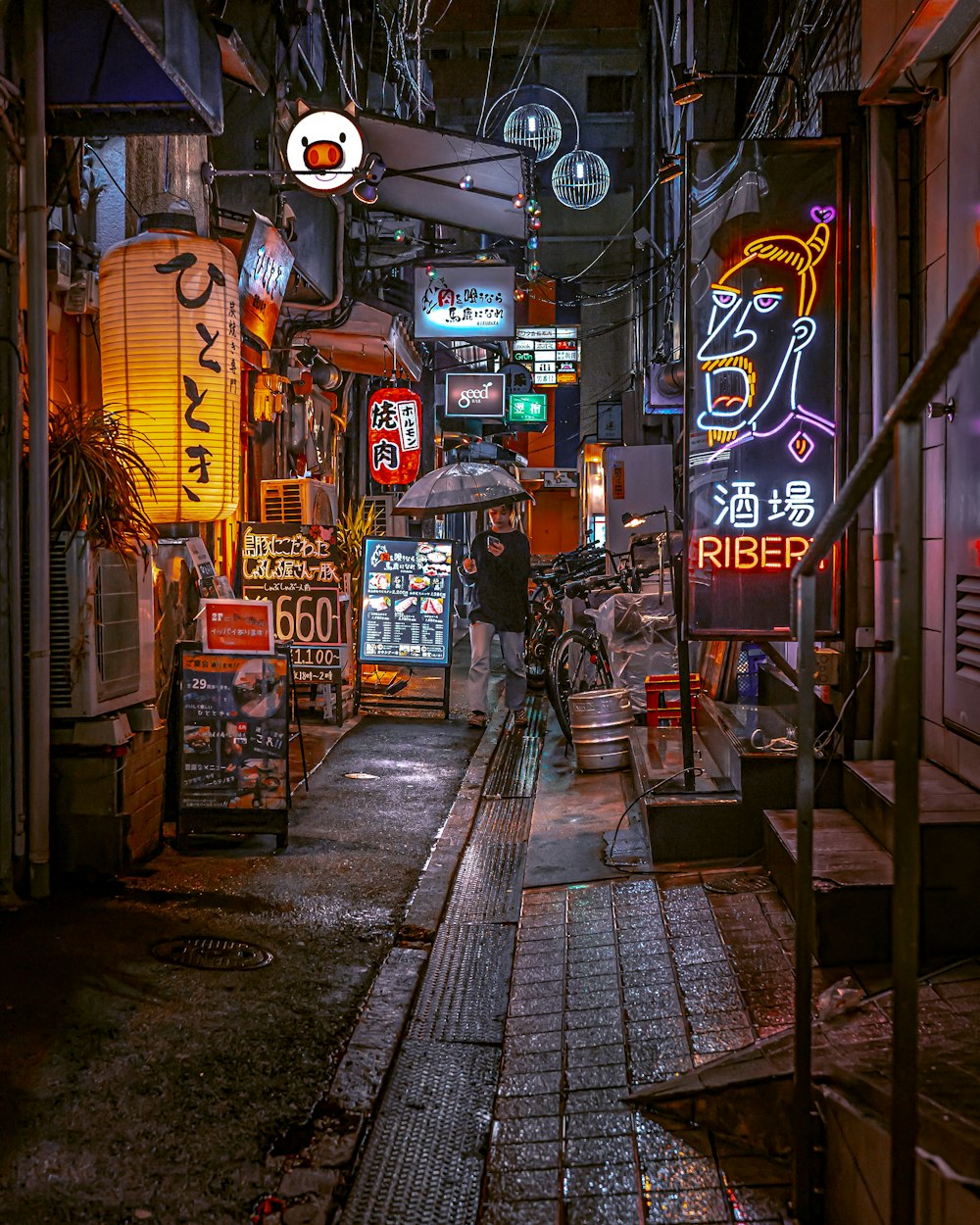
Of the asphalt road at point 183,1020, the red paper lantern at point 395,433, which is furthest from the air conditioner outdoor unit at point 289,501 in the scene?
the red paper lantern at point 395,433

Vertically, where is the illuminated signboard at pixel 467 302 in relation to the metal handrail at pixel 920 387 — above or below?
above

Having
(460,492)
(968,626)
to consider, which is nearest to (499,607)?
(460,492)

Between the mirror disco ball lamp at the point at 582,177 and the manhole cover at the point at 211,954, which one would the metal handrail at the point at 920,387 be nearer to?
the manhole cover at the point at 211,954

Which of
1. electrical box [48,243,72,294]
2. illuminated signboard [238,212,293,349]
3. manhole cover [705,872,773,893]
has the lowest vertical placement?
manhole cover [705,872,773,893]

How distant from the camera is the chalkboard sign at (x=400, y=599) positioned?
13.0m

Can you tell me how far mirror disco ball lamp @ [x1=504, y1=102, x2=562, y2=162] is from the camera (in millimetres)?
22016

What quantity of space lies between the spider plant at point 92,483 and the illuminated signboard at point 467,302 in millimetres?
13966

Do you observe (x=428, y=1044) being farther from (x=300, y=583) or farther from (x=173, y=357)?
(x=300, y=583)

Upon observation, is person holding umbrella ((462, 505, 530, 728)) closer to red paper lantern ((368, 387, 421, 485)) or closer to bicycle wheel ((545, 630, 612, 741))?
bicycle wheel ((545, 630, 612, 741))

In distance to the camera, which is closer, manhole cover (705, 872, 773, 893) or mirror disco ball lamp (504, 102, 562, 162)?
manhole cover (705, 872, 773, 893)

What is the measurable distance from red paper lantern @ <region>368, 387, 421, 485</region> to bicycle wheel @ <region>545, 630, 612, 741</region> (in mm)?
8028

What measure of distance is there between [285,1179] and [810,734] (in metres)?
2.47

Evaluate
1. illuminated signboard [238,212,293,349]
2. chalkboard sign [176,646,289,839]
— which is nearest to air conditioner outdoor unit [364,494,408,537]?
illuminated signboard [238,212,293,349]

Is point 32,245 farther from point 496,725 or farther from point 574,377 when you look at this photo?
point 574,377
